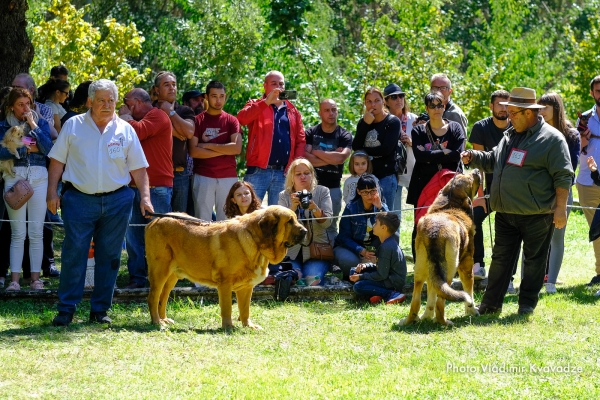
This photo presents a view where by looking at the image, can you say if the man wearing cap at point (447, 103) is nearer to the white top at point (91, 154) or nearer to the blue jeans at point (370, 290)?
the blue jeans at point (370, 290)

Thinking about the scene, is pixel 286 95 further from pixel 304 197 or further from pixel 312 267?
pixel 312 267

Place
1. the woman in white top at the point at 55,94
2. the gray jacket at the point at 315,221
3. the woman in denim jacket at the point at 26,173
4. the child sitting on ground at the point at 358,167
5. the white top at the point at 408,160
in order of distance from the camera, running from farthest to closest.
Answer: the white top at the point at 408,160
the woman in white top at the point at 55,94
the child sitting on ground at the point at 358,167
the gray jacket at the point at 315,221
the woman in denim jacket at the point at 26,173

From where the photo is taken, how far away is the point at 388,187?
404 inches

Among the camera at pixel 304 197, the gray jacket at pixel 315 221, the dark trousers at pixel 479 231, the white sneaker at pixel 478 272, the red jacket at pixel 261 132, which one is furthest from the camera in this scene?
the red jacket at pixel 261 132

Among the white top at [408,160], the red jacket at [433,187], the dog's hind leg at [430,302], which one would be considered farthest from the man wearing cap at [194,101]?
the dog's hind leg at [430,302]

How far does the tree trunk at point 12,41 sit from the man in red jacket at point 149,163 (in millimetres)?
2543

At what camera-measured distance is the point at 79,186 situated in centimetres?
746

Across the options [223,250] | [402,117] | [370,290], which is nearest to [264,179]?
[402,117]

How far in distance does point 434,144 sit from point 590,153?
1.88 m

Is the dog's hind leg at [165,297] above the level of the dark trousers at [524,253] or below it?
below

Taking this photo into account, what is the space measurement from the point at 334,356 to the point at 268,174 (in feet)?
13.7

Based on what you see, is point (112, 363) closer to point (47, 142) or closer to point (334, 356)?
point (334, 356)

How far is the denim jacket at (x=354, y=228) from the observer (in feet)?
31.5

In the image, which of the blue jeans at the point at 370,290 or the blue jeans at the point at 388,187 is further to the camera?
the blue jeans at the point at 388,187
